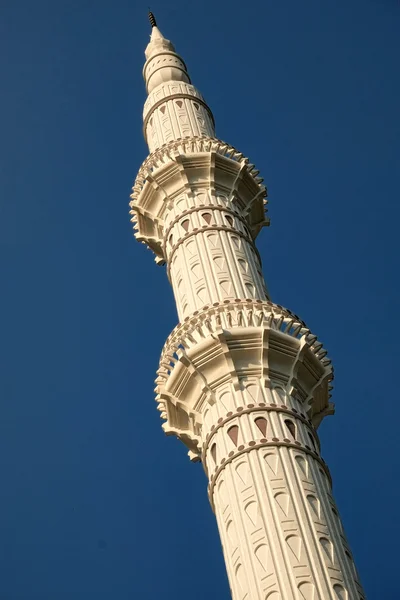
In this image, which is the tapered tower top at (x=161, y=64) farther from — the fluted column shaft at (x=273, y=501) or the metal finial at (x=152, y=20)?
the fluted column shaft at (x=273, y=501)

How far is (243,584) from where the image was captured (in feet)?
42.0

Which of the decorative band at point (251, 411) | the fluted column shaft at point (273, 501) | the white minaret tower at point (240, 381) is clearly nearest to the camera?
the fluted column shaft at point (273, 501)

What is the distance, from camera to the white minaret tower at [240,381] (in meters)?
12.9

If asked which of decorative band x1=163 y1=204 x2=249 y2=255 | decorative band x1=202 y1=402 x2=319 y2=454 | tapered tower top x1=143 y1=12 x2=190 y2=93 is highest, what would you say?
tapered tower top x1=143 y1=12 x2=190 y2=93

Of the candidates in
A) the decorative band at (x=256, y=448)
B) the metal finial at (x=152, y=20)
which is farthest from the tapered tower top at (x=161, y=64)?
the decorative band at (x=256, y=448)

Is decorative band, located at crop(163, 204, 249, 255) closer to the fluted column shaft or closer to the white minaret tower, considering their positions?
the white minaret tower

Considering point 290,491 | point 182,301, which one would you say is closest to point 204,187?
point 182,301

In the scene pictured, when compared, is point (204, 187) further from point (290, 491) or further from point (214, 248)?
point (290, 491)

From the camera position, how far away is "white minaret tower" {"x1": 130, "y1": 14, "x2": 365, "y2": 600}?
12898 millimetres

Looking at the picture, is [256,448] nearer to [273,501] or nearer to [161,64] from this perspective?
[273,501]

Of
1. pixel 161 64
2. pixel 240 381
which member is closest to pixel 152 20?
pixel 161 64

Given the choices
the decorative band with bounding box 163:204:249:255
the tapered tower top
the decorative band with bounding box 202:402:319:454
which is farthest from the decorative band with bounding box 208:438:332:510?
the tapered tower top

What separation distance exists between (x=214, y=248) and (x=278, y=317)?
98.6 inches

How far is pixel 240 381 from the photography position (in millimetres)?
15391
